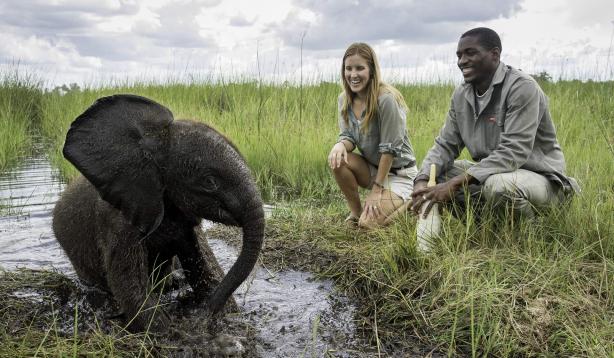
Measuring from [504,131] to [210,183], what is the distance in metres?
2.43

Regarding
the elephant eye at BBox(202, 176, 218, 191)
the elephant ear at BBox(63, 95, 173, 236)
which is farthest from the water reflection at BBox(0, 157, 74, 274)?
the elephant eye at BBox(202, 176, 218, 191)

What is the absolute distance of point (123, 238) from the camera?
11.5 ft

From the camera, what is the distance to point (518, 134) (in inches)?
183

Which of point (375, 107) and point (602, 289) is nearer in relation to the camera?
point (602, 289)

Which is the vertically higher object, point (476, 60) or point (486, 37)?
point (486, 37)

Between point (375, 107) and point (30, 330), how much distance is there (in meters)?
3.20

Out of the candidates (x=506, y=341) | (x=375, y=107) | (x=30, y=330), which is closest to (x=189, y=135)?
(x=30, y=330)

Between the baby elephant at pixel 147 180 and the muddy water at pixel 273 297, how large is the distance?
49 centimetres

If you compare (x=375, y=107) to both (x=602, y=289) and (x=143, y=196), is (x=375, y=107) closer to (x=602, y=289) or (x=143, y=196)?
(x=602, y=289)

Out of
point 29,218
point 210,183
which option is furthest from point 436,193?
point 29,218

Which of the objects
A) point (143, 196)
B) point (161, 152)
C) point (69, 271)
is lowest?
point (69, 271)

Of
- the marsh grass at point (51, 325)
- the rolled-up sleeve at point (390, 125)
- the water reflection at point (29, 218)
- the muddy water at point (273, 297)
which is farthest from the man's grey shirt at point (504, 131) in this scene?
the water reflection at point (29, 218)

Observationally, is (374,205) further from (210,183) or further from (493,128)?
(210,183)

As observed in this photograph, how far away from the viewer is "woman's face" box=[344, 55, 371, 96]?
17.7 feet
